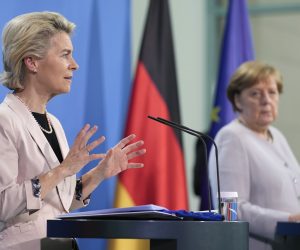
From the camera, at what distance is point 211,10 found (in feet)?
24.3

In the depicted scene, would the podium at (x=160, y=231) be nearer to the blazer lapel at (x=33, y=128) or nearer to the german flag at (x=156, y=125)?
the blazer lapel at (x=33, y=128)

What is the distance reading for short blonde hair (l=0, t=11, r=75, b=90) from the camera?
10.3ft

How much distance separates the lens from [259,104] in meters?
4.46

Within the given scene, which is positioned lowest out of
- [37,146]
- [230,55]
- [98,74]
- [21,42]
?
[37,146]

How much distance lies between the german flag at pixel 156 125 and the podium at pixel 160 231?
248 cm

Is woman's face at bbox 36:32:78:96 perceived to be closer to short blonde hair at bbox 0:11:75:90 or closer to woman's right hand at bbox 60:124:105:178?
short blonde hair at bbox 0:11:75:90

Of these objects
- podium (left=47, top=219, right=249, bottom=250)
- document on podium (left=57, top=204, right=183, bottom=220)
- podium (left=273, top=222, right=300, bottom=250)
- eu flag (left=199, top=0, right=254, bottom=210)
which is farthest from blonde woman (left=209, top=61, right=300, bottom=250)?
document on podium (left=57, top=204, right=183, bottom=220)

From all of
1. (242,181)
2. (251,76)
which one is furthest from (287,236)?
(251,76)

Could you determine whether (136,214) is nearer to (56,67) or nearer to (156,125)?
(56,67)

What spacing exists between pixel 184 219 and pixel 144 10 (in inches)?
149

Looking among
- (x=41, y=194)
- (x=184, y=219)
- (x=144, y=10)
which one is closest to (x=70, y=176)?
(x=41, y=194)

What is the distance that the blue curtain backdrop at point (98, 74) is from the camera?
4527 millimetres

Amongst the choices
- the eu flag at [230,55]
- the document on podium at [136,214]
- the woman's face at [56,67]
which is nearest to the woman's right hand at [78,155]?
the document on podium at [136,214]

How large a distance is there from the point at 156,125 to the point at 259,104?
0.97 m
